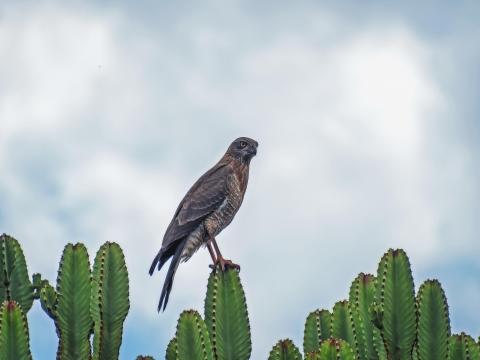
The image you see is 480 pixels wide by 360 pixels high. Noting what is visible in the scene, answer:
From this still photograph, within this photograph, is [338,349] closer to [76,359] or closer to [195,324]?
[195,324]

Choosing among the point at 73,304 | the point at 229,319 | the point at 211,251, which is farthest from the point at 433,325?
the point at 211,251

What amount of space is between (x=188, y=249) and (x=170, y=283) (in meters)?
0.70

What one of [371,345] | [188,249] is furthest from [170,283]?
[371,345]

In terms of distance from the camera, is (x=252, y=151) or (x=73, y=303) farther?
(x=252, y=151)

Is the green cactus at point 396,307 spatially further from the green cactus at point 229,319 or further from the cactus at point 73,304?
the cactus at point 73,304

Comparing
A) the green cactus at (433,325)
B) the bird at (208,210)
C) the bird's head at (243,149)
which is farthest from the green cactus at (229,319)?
the bird's head at (243,149)

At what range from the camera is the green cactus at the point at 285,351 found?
268 inches

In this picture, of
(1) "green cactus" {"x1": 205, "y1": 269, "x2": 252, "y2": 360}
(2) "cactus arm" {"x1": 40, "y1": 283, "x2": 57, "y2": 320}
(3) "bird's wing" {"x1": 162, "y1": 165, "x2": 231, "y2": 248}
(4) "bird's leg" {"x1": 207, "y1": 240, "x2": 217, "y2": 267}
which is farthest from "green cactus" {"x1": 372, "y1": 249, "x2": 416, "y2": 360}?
(3) "bird's wing" {"x1": 162, "y1": 165, "x2": 231, "y2": 248}

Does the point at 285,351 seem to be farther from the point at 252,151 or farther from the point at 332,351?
the point at 252,151

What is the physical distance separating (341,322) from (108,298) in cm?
185

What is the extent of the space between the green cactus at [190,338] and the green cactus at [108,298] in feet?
2.77

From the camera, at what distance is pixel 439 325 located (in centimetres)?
707

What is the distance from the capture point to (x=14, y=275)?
8062 millimetres

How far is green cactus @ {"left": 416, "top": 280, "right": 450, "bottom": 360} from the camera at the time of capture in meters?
7.05
